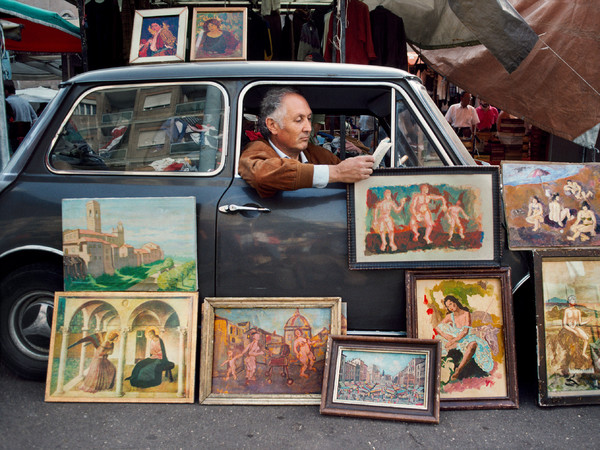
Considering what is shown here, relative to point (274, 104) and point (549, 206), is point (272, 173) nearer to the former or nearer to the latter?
Answer: point (274, 104)

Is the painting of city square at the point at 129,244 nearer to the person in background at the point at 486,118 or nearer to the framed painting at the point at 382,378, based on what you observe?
the framed painting at the point at 382,378

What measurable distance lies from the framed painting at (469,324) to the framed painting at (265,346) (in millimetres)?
486

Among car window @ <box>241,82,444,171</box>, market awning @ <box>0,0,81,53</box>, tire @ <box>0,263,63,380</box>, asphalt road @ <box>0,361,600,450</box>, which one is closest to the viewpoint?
asphalt road @ <box>0,361,600,450</box>

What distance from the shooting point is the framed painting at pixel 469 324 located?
Answer: 3.04m

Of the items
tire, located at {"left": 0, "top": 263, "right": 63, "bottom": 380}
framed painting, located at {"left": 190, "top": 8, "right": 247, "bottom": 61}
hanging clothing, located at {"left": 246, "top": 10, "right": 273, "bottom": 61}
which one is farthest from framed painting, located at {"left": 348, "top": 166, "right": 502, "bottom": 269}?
hanging clothing, located at {"left": 246, "top": 10, "right": 273, "bottom": 61}

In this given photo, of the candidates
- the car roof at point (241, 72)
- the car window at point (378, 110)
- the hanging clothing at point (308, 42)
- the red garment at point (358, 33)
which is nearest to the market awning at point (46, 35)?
the hanging clothing at point (308, 42)

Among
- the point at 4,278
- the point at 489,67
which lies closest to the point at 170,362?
the point at 4,278

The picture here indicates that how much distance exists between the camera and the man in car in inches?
120

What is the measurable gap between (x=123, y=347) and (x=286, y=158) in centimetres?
143

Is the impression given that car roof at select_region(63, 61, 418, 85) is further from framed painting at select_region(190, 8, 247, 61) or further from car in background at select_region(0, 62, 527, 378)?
framed painting at select_region(190, 8, 247, 61)

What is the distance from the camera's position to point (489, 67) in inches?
234

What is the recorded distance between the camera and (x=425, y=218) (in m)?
3.12

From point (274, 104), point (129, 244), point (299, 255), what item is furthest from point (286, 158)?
point (129, 244)

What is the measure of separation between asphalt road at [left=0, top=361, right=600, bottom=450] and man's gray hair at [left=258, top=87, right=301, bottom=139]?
67.7 inches
